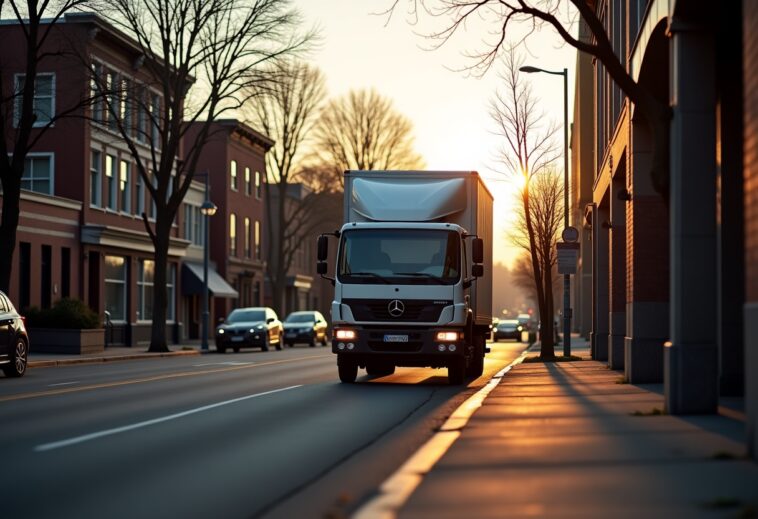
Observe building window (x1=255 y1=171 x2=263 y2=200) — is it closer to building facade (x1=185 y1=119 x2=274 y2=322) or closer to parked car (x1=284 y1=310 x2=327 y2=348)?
building facade (x1=185 y1=119 x2=274 y2=322)

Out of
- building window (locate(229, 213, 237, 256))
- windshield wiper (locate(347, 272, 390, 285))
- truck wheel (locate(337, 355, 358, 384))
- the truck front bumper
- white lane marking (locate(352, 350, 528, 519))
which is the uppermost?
building window (locate(229, 213, 237, 256))

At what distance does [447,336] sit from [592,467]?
11.5 m

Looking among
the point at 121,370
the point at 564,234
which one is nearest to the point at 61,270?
the point at 121,370

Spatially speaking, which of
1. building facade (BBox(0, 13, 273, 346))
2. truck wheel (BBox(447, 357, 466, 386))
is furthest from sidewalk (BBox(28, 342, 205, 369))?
truck wheel (BBox(447, 357, 466, 386))

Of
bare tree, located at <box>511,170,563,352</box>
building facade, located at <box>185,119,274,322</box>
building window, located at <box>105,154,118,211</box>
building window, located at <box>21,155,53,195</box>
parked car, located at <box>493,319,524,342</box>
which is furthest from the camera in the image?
parked car, located at <box>493,319,524,342</box>

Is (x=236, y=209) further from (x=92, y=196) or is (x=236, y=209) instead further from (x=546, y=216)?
(x=546, y=216)

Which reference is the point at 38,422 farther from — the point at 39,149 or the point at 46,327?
the point at 39,149

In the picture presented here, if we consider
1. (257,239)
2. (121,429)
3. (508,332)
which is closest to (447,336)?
(121,429)

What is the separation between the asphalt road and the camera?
329 inches

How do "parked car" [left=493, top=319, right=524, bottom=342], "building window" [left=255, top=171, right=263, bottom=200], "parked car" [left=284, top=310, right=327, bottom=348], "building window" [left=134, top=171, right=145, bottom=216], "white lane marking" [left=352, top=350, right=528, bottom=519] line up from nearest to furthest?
1. "white lane marking" [left=352, top=350, right=528, bottom=519]
2. "building window" [left=134, top=171, right=145, bottom=216]
3. "parked car" [left=284, top=310, right=327, bottom=348]
4. "building window" [left=255, top=171, right=263, bottom=200]
5. "parked car" [left=493, top=319, right=524, bottom=342]

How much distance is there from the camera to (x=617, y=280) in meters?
27.1

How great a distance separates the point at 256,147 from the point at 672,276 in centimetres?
6082

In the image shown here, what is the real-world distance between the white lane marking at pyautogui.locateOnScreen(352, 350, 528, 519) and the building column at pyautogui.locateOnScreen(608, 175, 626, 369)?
42.6 ft

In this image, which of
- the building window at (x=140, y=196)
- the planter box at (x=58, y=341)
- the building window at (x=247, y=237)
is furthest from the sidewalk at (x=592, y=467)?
the building window at (x=247, y=237)
